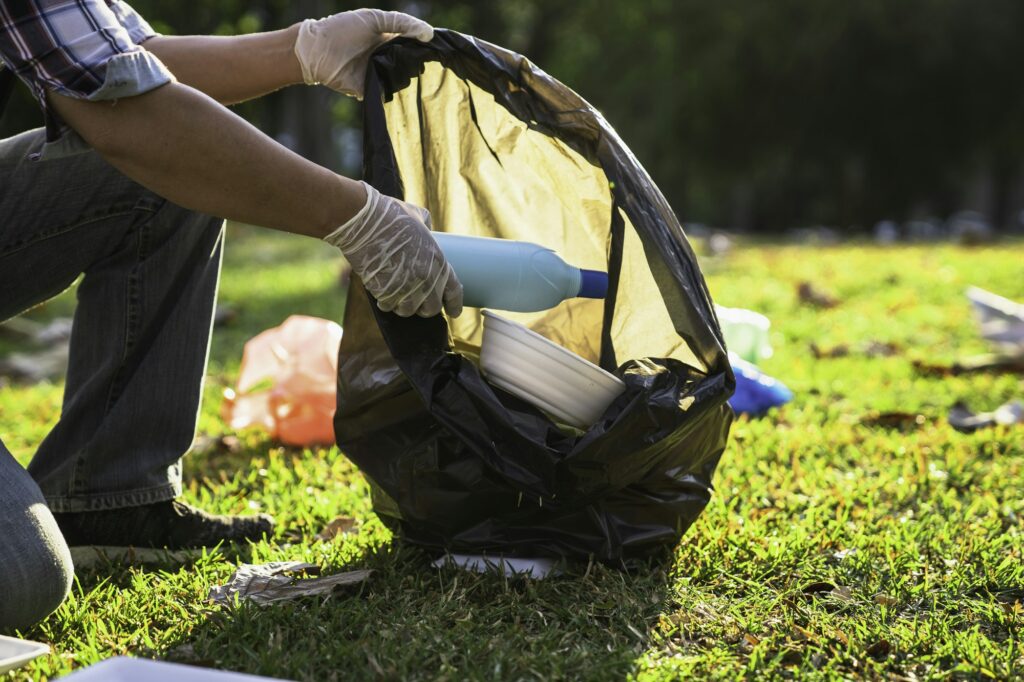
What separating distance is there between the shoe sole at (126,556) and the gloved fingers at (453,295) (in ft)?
2.30

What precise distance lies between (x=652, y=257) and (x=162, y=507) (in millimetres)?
1074

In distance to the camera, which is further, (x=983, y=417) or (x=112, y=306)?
(x=983, y=417)

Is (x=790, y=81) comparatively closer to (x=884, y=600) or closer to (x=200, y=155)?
(x=884, y=600)

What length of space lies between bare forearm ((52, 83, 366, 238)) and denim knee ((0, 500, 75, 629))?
560 millimetres

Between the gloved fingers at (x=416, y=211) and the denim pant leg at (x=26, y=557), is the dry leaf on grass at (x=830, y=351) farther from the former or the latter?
the denim pant leg at (x=26, y=557)

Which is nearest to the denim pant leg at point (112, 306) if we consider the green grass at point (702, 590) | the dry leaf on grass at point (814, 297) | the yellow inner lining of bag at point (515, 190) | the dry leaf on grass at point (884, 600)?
the green grass at point (702, 590)

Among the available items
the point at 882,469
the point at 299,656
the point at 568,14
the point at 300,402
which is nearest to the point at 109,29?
the point at 299,656

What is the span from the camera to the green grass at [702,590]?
58.8 inches

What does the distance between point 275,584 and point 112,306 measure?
0.68 meters

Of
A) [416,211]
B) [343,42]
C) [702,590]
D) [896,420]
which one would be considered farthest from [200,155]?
[896,420]

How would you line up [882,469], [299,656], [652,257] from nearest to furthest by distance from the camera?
1. [299,656]
2. [652,257]
3. [882,469]

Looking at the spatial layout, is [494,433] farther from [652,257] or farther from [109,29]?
[109,29]

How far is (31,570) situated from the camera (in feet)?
5.05

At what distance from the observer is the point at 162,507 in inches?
78.4
